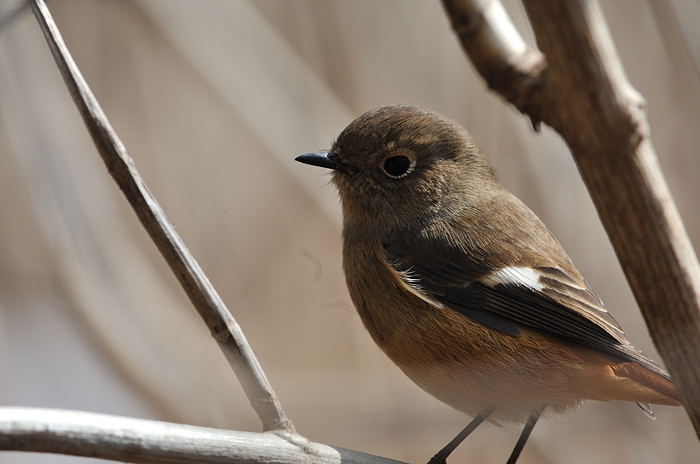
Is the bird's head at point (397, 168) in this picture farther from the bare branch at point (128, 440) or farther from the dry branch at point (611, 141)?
the dry branch at point (611, 141)

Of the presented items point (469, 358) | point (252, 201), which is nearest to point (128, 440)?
point (469, 358)

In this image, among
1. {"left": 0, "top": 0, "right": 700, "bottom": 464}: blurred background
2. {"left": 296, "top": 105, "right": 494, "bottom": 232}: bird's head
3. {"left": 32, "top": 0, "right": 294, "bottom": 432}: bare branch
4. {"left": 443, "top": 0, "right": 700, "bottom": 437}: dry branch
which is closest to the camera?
{"left": 443, "top": 0, "right": 700, "bottom": 437}: dry branch

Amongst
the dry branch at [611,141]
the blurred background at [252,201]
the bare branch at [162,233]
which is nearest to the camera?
the dry branch at [611,141]

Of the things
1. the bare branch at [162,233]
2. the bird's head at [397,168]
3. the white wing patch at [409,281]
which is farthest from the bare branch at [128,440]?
the bird's head at [397,168]

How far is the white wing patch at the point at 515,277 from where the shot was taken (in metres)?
2.11

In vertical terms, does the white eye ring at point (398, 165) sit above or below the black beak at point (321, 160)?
below

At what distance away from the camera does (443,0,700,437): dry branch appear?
0.99 metres

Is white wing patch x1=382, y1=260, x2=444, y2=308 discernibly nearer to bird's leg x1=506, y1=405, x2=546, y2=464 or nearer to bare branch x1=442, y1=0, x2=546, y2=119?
bird's leg x1=506, y1=405, x2=546, y2=464

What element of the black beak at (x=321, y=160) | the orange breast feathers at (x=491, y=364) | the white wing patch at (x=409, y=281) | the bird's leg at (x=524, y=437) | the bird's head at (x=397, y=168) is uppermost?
the black beak at (x=321, y=160)

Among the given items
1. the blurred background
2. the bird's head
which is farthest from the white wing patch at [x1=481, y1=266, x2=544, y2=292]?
the blurred background

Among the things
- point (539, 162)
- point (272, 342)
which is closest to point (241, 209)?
point (272, 342)

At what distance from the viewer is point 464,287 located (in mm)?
2160

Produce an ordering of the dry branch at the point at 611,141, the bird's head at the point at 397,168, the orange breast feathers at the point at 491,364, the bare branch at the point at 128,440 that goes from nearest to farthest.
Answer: the dry branch at the point at 611,141 → the bare branch at the point at 128,440 → the orange breast feathers at the point at 491,364 → the bird's head at the point at 397,168

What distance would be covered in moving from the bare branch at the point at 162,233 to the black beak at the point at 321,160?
0.92m
